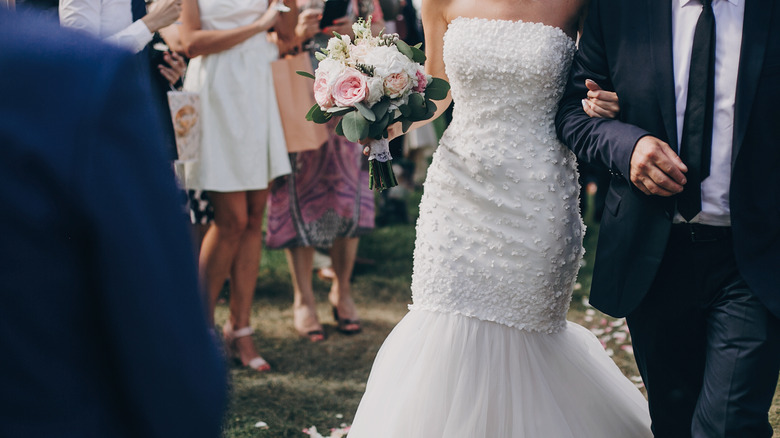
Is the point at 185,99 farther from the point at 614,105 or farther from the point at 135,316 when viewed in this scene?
the point at 135,316

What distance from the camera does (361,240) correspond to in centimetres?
860

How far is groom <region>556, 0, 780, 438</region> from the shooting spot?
2443 mm

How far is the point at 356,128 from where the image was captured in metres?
3.22

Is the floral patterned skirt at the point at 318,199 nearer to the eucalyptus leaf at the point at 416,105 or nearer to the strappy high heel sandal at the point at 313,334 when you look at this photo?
the strappy high heel sandal at the point at 313,334

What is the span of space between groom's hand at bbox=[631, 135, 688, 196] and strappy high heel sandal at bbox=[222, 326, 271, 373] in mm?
3087

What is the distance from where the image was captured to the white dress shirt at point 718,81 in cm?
249

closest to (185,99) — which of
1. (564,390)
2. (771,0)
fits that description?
(564,390)

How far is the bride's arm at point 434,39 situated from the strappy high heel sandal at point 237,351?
214 cm

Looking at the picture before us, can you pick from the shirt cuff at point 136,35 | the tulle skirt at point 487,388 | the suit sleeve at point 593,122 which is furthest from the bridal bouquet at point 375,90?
the shirt cuff at point 136,35

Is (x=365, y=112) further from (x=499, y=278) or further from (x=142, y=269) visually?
(x=142, y=269)

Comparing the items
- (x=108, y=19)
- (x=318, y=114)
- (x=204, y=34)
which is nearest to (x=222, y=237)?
(x=204, y=34)

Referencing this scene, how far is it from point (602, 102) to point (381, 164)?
987 mm

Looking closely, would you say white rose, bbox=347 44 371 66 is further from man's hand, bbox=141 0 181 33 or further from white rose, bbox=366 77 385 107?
man's hand, bbox=141 0 181 33

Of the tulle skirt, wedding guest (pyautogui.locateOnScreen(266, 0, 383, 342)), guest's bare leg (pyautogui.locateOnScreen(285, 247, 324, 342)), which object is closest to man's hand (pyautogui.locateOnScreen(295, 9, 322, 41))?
wedding guest (pyautogui.locateOnScreen(266, 0, 383, 342))
